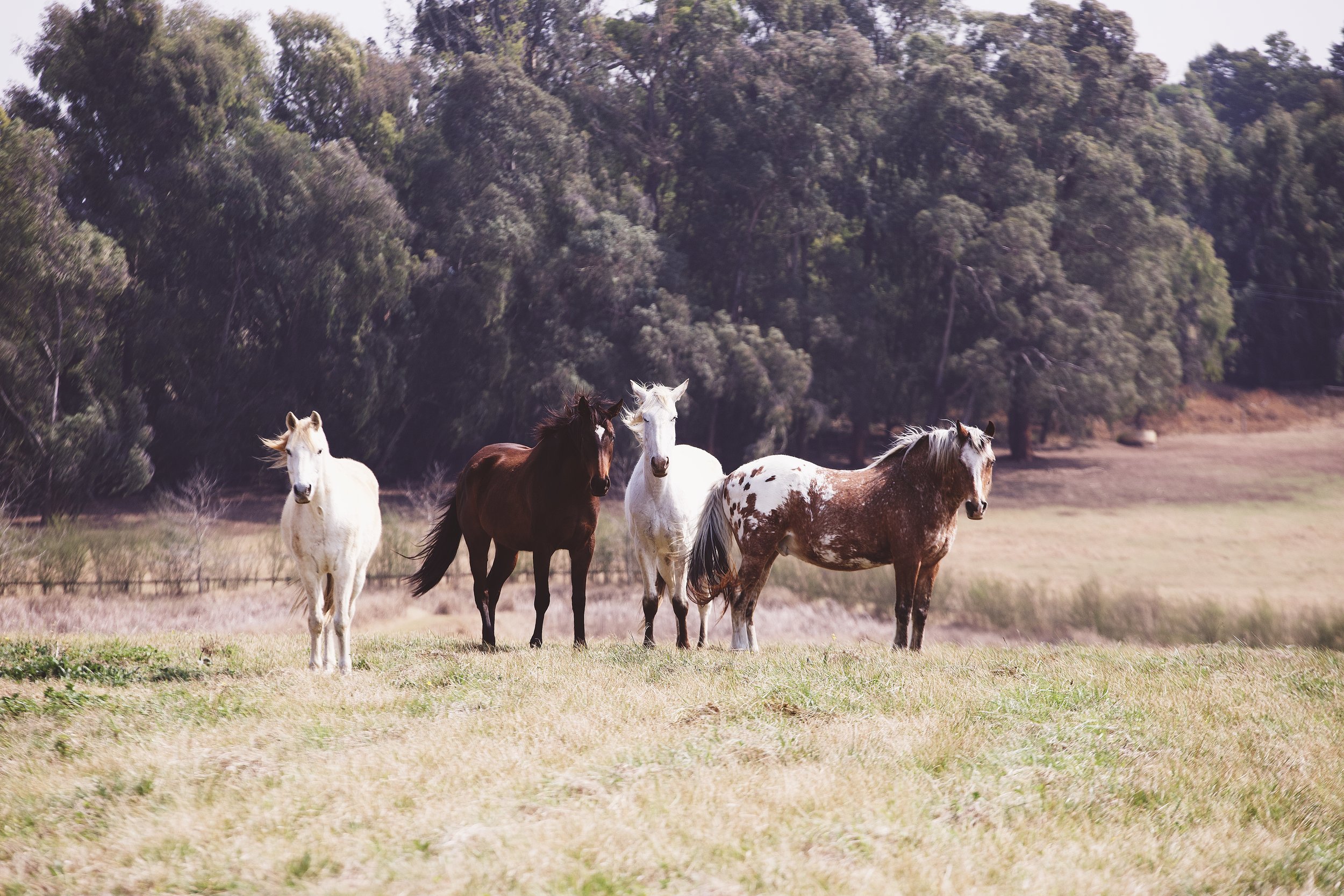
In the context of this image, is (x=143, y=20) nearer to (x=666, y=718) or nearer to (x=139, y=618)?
(x=139, y=618)

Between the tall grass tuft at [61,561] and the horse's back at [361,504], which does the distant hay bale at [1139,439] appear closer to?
the tall grass tuft at [61,561]

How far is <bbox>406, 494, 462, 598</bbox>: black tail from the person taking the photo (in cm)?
1238

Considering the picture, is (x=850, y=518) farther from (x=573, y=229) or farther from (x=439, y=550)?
(x=573, y=229)

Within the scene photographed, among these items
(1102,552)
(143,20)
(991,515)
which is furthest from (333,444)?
(1102,552)

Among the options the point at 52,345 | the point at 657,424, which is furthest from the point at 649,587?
the point at 52,345

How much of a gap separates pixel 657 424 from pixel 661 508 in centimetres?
95

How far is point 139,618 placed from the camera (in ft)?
62.5

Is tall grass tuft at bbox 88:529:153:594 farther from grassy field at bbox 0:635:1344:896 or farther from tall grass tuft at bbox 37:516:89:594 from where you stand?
grassy field at bbox 0:635:1344:896

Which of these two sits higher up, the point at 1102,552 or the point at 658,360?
the point at 658,360

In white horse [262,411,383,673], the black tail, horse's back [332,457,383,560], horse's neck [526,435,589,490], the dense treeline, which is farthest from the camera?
the dense treeline

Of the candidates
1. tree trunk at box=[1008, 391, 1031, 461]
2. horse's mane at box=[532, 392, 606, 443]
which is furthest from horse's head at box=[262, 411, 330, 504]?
tree trunk at box=[1008, 391, 1031, 461]

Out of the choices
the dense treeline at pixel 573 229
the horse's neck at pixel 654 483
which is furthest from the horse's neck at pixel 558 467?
the dense treeline at pixel 573 229

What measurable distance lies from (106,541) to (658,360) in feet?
62.8

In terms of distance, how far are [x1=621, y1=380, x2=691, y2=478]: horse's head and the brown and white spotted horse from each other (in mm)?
775
